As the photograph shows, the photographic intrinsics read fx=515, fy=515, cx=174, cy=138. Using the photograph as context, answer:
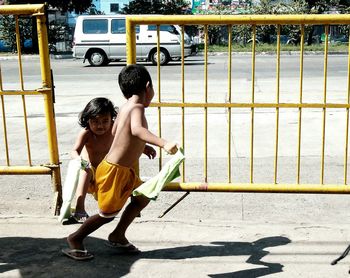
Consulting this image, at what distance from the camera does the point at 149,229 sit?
13.4 ft

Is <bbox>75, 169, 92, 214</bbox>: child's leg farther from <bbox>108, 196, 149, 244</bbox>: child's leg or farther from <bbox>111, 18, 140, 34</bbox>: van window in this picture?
<bbox>111, 18, 140, 34</bbox>: van window

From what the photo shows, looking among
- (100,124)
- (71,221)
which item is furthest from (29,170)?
(100,124)

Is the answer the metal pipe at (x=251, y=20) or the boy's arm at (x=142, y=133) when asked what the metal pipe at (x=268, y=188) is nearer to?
the boy's arm at (x=142, y=133)

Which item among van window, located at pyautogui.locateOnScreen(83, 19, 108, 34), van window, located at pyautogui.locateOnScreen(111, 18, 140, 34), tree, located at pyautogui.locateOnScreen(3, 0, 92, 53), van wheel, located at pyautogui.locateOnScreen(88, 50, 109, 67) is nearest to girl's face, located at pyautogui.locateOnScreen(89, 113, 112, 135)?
van window, located at pyautogui.locateOnScreen(111, 18, 140, 34)

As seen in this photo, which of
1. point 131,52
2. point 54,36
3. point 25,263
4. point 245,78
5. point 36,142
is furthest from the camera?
point 54,36

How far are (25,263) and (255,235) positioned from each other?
1704 mm

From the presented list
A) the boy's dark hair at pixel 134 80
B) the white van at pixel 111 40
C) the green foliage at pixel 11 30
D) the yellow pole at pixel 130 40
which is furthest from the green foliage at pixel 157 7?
the boy's dark hair at pixel 134 80

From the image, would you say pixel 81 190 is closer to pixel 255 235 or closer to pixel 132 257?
pixel 132 257

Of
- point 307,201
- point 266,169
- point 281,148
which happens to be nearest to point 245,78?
point 281,148

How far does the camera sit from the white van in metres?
20.7

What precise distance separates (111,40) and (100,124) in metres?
17.7

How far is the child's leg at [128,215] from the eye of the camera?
3.49 m

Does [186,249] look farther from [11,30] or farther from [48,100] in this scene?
[11,30]

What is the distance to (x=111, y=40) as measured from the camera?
824 inches
